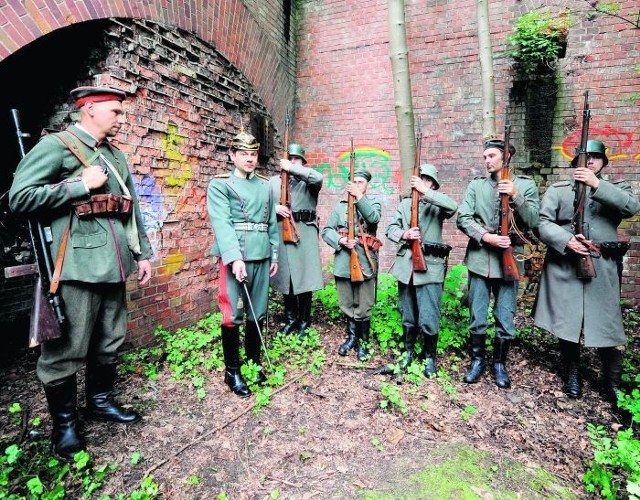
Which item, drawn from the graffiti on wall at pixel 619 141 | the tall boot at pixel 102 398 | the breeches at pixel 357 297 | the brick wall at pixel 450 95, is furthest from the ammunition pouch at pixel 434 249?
the graffiti on wall at pixel 619 141

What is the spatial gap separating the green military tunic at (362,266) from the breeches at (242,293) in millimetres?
970

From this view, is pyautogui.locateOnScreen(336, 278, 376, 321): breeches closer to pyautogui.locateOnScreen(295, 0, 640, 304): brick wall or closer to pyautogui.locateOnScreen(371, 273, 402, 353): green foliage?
pyautogui.locateOnScreen(371, 273, 402, 353): green foliage

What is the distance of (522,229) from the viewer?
344 cm

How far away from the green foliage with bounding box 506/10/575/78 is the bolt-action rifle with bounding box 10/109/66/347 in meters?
6.32

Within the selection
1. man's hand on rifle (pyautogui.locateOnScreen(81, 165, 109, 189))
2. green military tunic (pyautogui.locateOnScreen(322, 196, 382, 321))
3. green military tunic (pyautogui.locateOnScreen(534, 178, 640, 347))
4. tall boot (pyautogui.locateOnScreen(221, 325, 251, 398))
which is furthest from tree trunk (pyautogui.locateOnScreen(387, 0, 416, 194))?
man's hand on rifle (pyautogui.locateOnScreen(81, 165, 109, 189))

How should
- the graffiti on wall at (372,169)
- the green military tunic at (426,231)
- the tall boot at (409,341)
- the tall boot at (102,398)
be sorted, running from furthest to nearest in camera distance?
1. the graffiti on wall at (372,169)
2. the tall boot at (409,341)
3. the green military tunic at (426,231)
4. the tall boot at (102,398)

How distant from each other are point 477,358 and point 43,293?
133 inches

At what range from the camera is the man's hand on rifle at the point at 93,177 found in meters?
2.23

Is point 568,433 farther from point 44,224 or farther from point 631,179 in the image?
point 631,179

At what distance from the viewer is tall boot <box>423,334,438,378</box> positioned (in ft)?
11.3

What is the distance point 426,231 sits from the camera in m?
3.53

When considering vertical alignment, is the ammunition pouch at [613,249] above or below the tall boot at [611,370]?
above

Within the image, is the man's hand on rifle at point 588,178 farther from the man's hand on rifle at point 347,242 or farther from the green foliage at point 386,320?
the green foliage at point 386,320

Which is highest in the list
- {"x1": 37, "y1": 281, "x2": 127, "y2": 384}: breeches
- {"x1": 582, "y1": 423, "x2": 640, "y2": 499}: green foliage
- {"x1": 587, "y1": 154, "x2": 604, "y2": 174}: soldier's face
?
{"x1": 587, "y1": 154, "x2": 604, "y2": 174}: soldier's face
